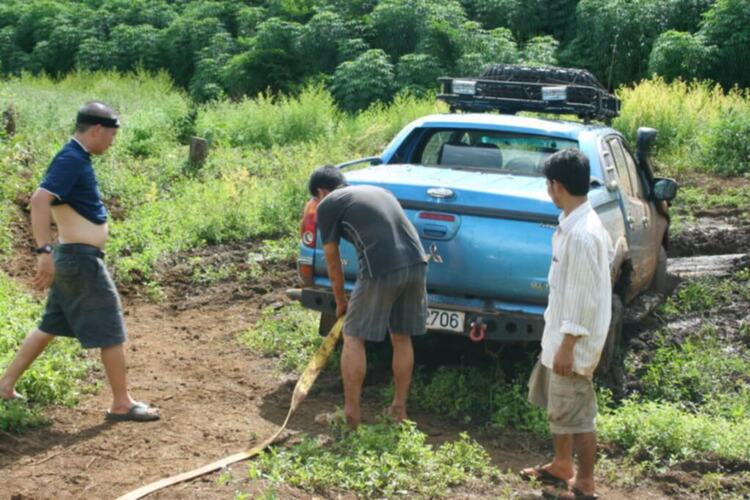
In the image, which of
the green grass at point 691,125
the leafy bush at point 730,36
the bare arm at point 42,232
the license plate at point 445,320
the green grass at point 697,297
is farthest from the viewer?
the leafy bush at point 730,36

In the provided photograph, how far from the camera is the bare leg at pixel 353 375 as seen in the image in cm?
610

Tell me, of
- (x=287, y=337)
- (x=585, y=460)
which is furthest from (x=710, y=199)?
(x=585, y=460)

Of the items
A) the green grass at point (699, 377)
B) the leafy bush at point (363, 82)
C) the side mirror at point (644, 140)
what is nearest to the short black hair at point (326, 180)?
the green grass at point (699, 377)

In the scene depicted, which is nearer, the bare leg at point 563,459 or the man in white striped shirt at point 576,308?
the man in white striped shirt at point 576,308

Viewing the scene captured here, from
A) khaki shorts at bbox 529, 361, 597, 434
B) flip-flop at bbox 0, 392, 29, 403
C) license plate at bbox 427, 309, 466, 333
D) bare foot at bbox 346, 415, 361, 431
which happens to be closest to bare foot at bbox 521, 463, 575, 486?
→ khaki shorts at bbox 529, 361, 597, 434

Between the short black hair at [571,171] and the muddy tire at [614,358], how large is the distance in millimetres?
2139

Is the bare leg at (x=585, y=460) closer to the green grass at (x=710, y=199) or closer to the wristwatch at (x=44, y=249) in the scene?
the wristwatch at (x=44, y=249)

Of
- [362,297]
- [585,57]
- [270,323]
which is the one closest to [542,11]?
[585,57]

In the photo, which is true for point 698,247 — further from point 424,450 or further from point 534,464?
point 424,450

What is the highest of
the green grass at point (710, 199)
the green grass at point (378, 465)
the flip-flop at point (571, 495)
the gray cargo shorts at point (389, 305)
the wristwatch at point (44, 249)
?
the wristwatch at point (44, 249)

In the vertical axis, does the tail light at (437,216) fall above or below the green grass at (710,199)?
above

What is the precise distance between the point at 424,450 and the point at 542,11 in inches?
814

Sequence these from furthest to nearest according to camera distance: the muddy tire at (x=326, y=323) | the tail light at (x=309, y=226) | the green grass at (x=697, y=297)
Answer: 1. the green grass at (x=697, y=297)
2. the muddy tire at (x=326, y=323)
3. the tail light at (x=309, y=226)

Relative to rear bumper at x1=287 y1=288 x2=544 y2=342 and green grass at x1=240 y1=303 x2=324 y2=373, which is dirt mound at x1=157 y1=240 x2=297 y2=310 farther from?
rear bumper at x1=287 y1=288 x2=544 y2=342
